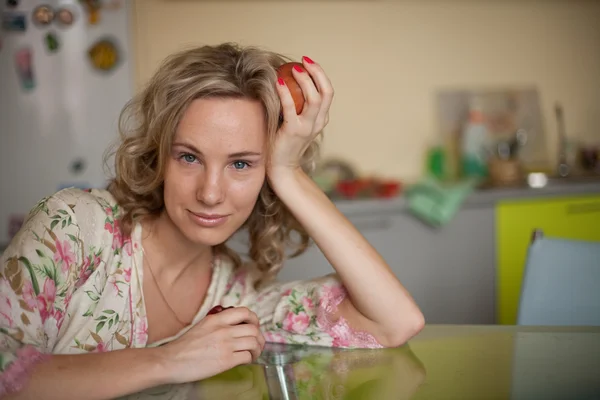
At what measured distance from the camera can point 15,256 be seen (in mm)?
1079

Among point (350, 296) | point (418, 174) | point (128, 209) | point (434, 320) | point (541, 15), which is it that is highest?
point (541, 15)

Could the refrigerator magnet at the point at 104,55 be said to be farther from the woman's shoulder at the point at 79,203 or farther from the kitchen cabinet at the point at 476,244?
the woman's shoulder at the point at 79,203

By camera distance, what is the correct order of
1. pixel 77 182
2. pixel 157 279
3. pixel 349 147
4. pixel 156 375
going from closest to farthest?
pixel 156 375
pixel 157 279
pixel 77 182
pixel 349 147

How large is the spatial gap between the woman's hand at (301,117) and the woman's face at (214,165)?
0.14ft

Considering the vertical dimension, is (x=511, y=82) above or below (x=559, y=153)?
above

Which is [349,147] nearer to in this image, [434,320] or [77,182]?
[434,320]

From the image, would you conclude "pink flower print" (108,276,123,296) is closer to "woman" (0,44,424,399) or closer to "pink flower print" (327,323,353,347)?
"woman" (0,44,424,399)

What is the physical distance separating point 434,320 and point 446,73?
131 centimetres

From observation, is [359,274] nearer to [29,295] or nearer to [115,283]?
[115,283]

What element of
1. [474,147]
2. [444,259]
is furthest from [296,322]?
[474,147]

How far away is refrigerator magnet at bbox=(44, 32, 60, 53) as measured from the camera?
2998 millimetres

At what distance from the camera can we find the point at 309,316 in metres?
1.41

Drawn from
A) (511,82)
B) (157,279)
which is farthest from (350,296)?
(511,82)

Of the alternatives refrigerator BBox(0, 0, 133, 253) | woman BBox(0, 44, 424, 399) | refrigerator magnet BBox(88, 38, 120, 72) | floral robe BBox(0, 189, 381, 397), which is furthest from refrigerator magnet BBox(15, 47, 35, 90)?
floral robe BBox(0, 189, 381, 397)
